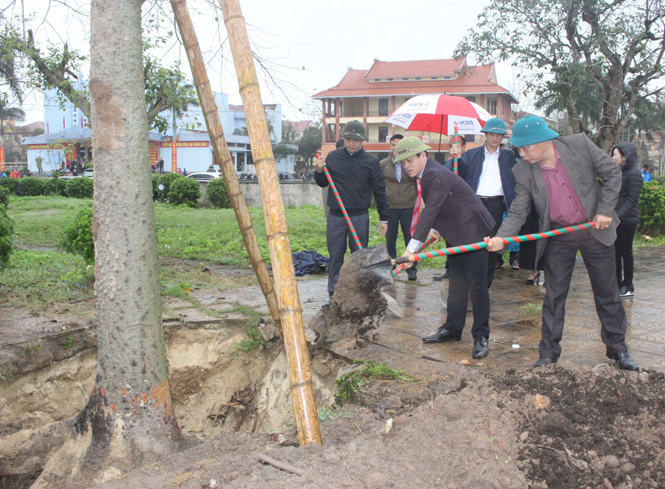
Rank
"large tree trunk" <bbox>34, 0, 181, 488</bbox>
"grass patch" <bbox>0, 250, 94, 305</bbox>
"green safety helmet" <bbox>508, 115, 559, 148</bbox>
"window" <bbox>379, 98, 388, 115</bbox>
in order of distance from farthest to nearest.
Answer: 1. "window" <bbox>379, 98, 388, 115</bbox>
2. "grass patch" <bbox>0, 250, 94, 305</bbox>
3. "green safety helmet" <bbox>508, 115, 559, 148</bbox>
4. "large tree trunk" <bbox>34, 0, 181, 488</bbox>

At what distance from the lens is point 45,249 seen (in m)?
10.7

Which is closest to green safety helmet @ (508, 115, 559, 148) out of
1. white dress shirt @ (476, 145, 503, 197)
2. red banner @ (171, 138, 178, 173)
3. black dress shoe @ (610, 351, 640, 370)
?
black dress shoe @ (610, 351, 640, 370)

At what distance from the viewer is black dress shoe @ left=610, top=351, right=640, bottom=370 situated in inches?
155

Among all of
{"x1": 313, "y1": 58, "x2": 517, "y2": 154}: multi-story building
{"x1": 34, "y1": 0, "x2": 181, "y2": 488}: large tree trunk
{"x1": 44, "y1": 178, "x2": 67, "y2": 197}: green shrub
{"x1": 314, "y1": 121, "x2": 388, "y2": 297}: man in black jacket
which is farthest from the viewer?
{"x1": 313, "y1": 58, "x2": 517, "y2": 154}: multi-story building

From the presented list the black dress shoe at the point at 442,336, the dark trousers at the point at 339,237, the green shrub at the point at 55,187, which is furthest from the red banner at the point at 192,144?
the black dress shoe at the point at 442,336

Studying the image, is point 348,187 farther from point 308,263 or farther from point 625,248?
point 625,248

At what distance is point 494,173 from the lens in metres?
6.06

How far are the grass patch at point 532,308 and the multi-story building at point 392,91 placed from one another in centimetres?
3648

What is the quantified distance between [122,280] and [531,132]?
9.32ft

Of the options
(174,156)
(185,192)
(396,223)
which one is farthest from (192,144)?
(396,223)

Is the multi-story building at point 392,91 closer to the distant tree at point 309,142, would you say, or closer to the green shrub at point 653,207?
the distant tree at point 309,142

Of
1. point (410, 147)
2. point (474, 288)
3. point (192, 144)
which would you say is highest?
point (192, 144)

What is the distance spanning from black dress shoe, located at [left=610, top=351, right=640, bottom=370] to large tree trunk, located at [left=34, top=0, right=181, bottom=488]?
3.11 metres

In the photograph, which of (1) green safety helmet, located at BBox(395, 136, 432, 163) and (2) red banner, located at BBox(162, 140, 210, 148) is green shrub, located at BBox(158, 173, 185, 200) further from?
(2) red banner, located at BBox(162, 140, 210, 148)
